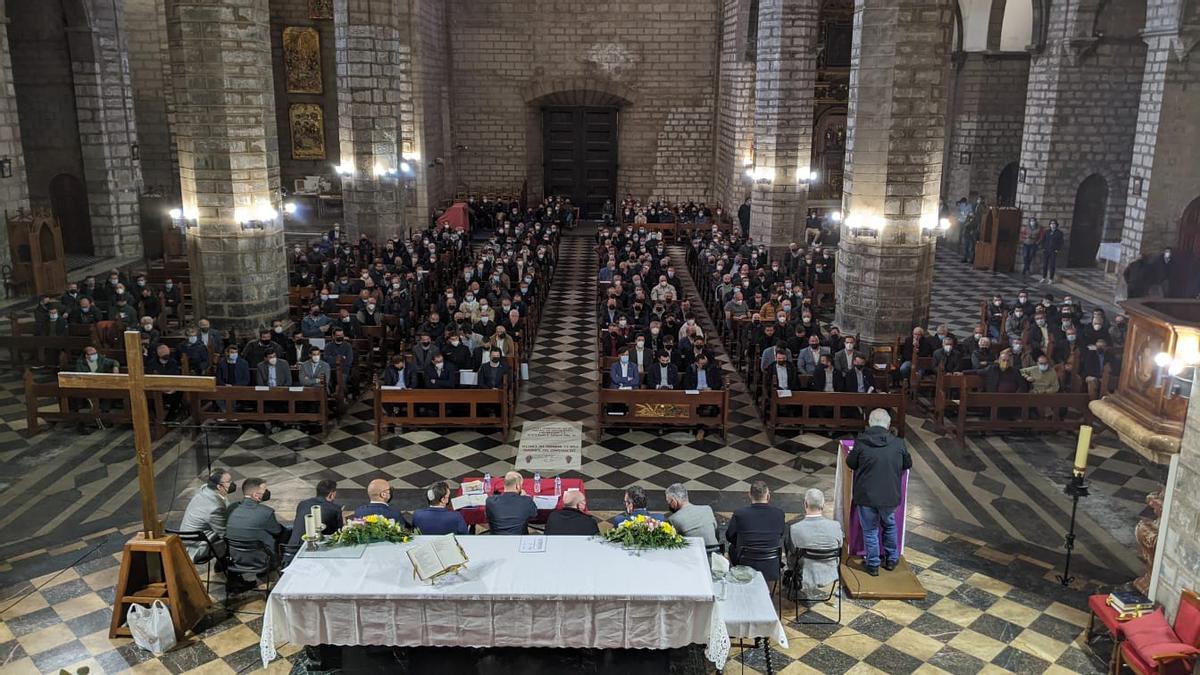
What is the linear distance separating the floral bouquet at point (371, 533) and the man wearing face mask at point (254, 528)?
3.68 feet

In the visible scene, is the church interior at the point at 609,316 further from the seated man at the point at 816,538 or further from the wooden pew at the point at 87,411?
the seated man at the point at 816,538

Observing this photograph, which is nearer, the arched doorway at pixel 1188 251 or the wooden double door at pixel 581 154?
the arched doorway at pixel 1188 251

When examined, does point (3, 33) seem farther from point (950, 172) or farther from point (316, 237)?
point (950, 172)

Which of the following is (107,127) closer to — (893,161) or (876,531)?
(893,161)

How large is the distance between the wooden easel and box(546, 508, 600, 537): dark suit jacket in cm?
294

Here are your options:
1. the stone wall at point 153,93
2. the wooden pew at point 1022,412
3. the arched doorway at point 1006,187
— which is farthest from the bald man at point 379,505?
the arched doorway at point 1006,187

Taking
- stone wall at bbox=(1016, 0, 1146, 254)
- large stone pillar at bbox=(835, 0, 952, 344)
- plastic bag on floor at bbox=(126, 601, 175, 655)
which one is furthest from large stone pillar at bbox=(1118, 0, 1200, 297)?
plastic bag on floor at bbox=(126, 601, 175, 655)

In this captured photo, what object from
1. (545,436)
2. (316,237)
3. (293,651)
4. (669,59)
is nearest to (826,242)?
(669,59)

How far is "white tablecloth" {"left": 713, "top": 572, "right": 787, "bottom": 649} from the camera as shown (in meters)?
7.38

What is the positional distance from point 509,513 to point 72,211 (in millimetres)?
23074

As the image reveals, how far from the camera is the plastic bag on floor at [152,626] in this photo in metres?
7.79

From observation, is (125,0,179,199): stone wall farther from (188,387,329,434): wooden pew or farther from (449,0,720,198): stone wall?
(188,387,329,434): wooden pew

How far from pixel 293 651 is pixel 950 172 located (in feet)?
90.0

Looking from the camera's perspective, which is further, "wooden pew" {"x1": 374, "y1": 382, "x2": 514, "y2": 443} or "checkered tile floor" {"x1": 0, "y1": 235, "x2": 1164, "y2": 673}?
"wooden pew" {"x1": 374, "y1": 382, "x2": 514, "y2": 443}
